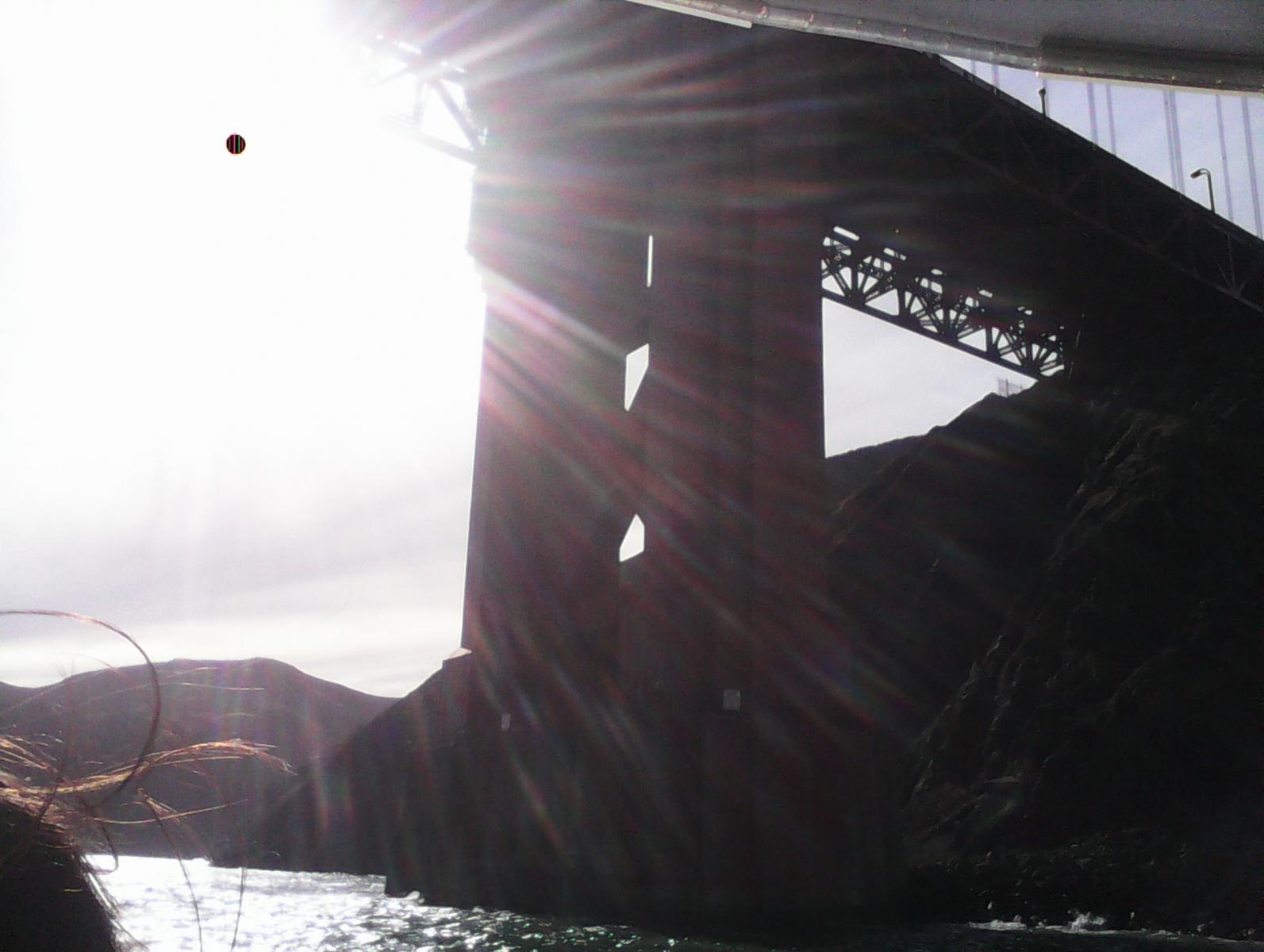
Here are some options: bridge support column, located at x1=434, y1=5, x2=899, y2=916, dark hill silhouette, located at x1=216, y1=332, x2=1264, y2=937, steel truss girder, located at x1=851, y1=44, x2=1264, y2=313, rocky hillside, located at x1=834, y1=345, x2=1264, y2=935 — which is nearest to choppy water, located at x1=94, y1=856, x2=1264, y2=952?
bridge support column, located at x1=434, y1=5, x2=899, y2=916

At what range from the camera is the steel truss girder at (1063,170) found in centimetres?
2798

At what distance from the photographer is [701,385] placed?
2022 cm

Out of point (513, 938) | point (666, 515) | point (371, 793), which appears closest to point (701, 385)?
point (666, 515)

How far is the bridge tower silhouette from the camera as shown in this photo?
1781 cm

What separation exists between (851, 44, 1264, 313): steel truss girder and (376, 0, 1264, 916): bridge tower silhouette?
0.41 ft

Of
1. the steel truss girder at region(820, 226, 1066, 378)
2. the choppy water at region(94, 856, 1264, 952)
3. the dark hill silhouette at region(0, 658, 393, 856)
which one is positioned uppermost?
the steel truss girder at region(820, 226, 1066, 378)

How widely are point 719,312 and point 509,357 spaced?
406 inches

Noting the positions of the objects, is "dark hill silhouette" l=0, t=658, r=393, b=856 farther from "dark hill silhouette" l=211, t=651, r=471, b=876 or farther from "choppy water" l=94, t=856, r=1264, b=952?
"dark hill silhouette" l=211, t=651, r=471, b=876

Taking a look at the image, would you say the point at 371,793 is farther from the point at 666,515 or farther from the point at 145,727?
the point at 145,727

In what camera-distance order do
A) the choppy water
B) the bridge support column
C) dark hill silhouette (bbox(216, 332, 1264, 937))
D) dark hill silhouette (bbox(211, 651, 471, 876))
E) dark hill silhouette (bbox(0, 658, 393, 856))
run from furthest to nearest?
1. dark hill silhouette (bbox(211, 651, 471, 876))
2. dark hill silhouette (bbox(216, 332, 1264, 937))
3. the bridge support column
4. the choppy water
5. dark hill silhouette (bbox(0, 658, 393, 856))

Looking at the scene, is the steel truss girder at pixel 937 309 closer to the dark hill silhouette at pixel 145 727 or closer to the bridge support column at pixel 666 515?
the bridge support column at pixel 666 515

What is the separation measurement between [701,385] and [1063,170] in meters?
18.6

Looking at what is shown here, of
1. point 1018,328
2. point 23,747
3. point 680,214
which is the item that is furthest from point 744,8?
point 1018,328

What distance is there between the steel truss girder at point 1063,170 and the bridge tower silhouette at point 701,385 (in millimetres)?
124
